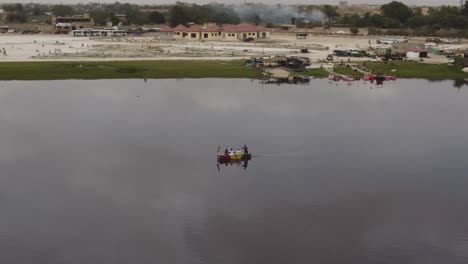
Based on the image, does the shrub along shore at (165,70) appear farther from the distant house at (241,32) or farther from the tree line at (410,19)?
the tree line at (410,19)

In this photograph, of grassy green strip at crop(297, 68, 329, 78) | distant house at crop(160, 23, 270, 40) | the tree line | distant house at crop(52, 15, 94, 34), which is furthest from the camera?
→ distant house at crop(52, 15, 94, 34)

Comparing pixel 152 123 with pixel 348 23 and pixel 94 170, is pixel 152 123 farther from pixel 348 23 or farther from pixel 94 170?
pixel 348 23

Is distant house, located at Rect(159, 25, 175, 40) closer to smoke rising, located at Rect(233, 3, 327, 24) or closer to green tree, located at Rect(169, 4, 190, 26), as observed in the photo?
green tree, located at Rect(169, 4, 190, 26)

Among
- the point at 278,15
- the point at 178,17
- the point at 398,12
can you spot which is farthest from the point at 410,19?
the point at 278,15

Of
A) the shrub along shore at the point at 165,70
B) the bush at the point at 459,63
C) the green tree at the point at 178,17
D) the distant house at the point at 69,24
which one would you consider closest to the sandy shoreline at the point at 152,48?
the bush at the point at 459,63

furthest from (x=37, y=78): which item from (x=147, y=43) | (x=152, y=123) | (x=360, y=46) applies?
(x=360, y=46)

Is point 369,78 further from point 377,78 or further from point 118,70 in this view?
point 118,70

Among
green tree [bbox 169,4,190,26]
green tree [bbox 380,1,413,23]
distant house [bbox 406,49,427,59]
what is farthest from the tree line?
distant house [bbox 406,49,427,59]

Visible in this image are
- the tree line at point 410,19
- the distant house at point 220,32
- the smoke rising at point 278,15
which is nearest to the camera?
the distant house at point 220,32

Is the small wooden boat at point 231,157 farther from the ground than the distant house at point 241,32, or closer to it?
closer to it

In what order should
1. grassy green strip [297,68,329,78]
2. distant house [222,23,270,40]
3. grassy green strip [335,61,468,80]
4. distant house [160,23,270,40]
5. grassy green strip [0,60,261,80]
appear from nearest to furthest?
grassy green strip [0,60,261,80]
grassy green strip [297,68,329,78]
grassy green strip [335,61,468,80]
distant house [222,23,270,40]
distant house [160,23,270,40]
